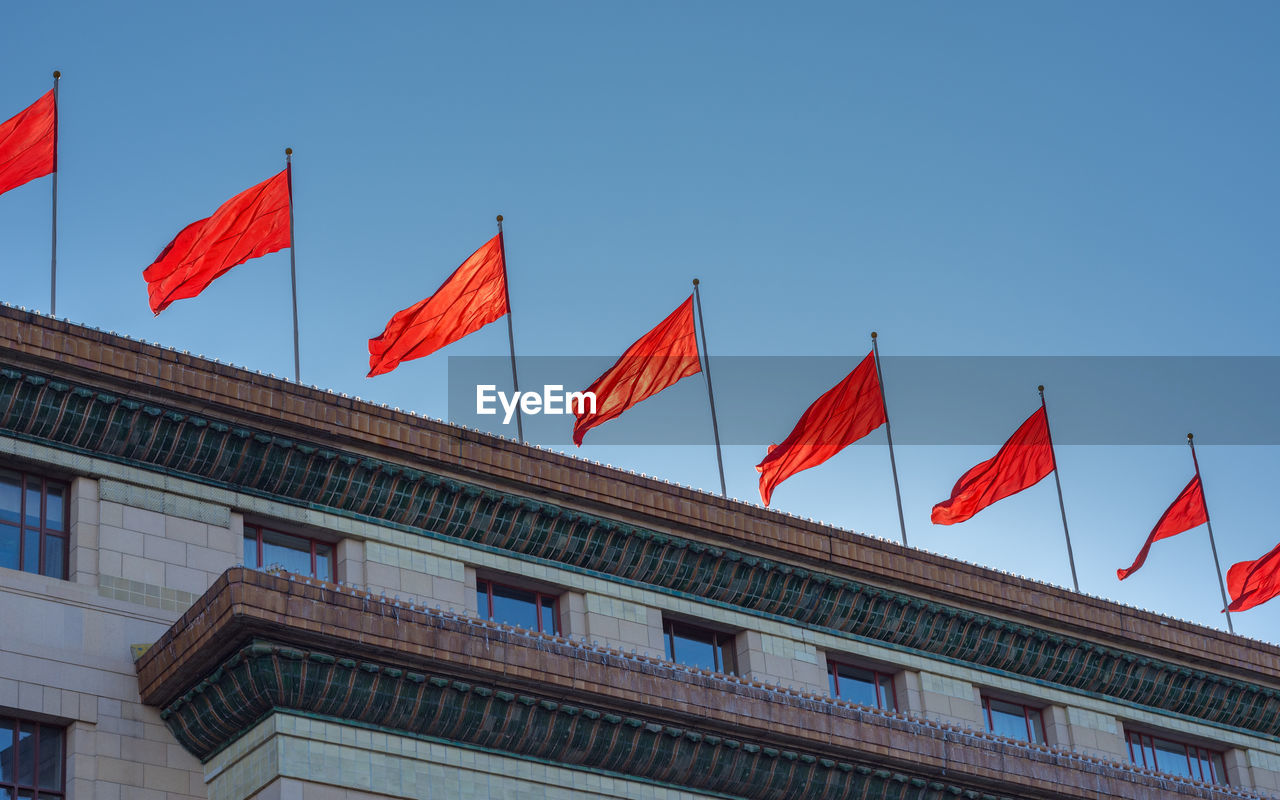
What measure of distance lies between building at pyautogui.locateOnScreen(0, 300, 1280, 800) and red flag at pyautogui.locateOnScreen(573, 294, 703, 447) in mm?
2127

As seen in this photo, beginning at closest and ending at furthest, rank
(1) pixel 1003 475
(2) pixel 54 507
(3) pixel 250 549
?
(2) pixel 54 507, (3) pixel 250 549, (1) pixel 1003 475

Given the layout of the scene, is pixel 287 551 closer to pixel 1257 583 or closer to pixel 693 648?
pixel 693 648

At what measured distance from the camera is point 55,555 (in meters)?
29.9

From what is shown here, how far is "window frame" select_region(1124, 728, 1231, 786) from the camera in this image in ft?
135

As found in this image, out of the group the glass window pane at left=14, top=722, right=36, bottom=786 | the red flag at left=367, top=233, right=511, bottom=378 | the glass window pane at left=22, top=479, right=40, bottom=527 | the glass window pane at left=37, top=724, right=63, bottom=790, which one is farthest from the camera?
the red flag at left=367, top=233, right=511, bottom=378

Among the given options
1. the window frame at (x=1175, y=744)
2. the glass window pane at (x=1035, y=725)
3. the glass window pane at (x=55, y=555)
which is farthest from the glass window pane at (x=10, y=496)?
the window frame at (x=1175, y=744)

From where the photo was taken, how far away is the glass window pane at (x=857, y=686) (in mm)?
37625

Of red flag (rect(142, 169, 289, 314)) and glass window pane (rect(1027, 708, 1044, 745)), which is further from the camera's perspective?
glass window pane (rect(1027, 708, 1044, 745))

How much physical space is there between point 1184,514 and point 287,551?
70.0 feet

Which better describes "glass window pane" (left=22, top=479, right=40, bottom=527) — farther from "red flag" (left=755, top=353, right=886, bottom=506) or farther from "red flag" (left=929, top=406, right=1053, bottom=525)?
"red flag" (left=929, top=406, right=1053, bottom=525)

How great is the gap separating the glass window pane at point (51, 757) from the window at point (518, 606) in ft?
25.8

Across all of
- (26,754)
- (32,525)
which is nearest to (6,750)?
(26,754)

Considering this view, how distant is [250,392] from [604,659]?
287 inches

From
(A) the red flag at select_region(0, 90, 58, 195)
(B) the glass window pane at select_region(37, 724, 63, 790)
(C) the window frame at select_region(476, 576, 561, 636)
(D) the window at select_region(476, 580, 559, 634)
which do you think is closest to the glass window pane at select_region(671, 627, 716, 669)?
(C) the window frame at select_region(476, 576, 561, 636)
